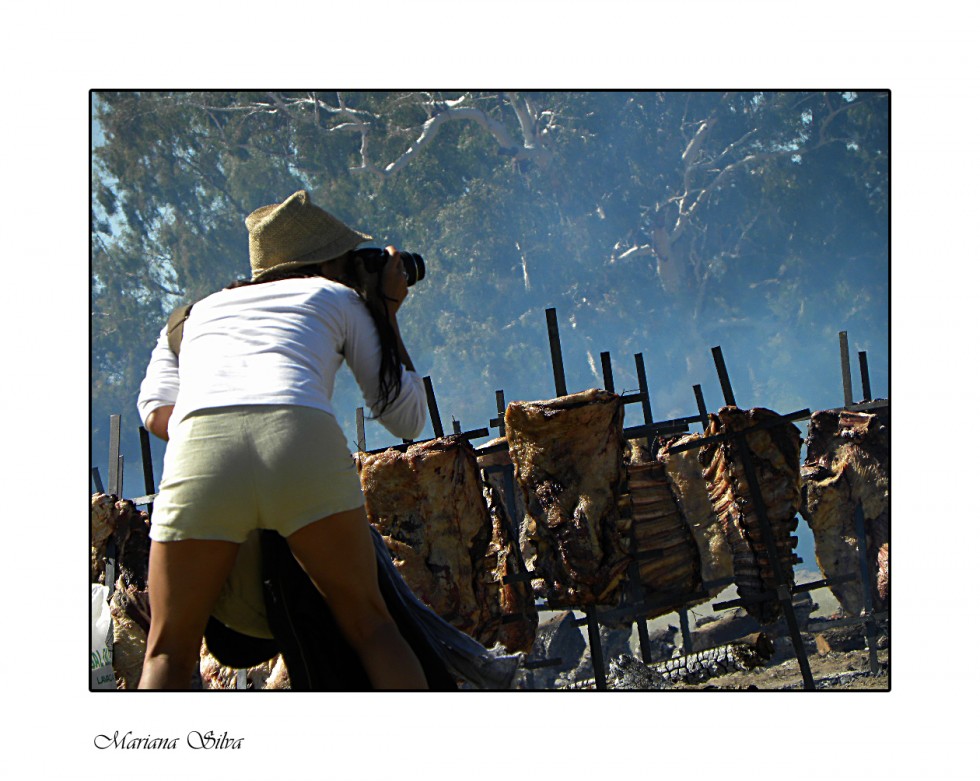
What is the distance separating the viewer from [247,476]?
2832 mm

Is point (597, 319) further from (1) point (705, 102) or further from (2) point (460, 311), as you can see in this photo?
(1) point (705, 102)

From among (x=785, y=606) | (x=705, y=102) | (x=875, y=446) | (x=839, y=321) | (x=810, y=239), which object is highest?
(x=705, y=102)

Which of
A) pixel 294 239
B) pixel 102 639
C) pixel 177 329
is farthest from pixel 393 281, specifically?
pixel 102 639

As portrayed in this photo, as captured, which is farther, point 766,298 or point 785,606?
point 766,298

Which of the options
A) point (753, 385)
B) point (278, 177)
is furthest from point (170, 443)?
point (753, 385)

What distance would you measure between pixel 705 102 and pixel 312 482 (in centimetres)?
2706

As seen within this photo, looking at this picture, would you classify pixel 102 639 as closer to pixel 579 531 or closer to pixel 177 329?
pixel 579 531

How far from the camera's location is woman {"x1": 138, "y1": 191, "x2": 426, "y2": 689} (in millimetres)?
2840

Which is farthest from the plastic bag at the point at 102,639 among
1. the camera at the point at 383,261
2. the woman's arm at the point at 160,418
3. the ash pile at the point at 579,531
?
the camera at the point at 383,261

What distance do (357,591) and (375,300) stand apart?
84cm

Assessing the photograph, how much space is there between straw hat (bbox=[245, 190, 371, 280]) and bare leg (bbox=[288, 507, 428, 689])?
31.9 inches

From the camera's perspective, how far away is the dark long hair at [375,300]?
10.2 feet

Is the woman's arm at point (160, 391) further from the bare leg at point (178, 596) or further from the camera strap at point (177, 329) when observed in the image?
the bare leg at point (178, 596)

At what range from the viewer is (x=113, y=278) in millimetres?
30391
